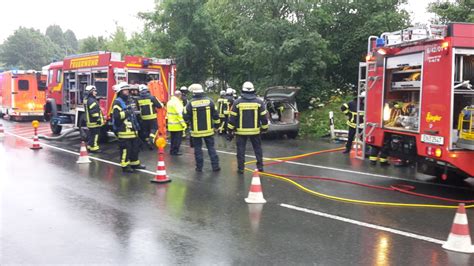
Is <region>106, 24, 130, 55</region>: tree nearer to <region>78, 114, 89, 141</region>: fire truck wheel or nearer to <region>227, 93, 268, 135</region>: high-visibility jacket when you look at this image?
<region>78, 114, 89, 141</region>: fire truck wheel

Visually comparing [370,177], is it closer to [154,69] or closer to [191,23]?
[154,69]

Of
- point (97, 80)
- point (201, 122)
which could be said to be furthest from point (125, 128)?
point (97, 80)

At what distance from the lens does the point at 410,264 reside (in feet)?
14.7

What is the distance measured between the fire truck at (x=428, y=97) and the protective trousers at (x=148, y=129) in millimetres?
4915

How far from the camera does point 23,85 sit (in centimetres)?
2311

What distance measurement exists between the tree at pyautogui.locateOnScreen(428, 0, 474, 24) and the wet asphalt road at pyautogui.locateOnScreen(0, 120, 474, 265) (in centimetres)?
955

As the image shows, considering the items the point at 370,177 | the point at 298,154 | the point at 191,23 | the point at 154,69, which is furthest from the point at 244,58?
the point at 370,177

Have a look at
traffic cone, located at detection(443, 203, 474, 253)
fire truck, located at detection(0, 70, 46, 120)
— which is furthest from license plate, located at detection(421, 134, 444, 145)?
A: fire truck, located at detection(0, 70, 46, 120)

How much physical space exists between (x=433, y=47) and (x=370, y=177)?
3.08 meters

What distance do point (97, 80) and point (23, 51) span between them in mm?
84664

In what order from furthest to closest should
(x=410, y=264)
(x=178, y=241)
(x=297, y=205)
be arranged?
(x=297, y=205) → (x=178, y=241) → (x=410, y=264)

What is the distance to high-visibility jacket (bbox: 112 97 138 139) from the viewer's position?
9273mm

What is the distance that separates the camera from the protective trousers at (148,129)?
1066 cm

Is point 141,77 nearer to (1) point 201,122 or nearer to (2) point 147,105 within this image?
(2) point 147,105
